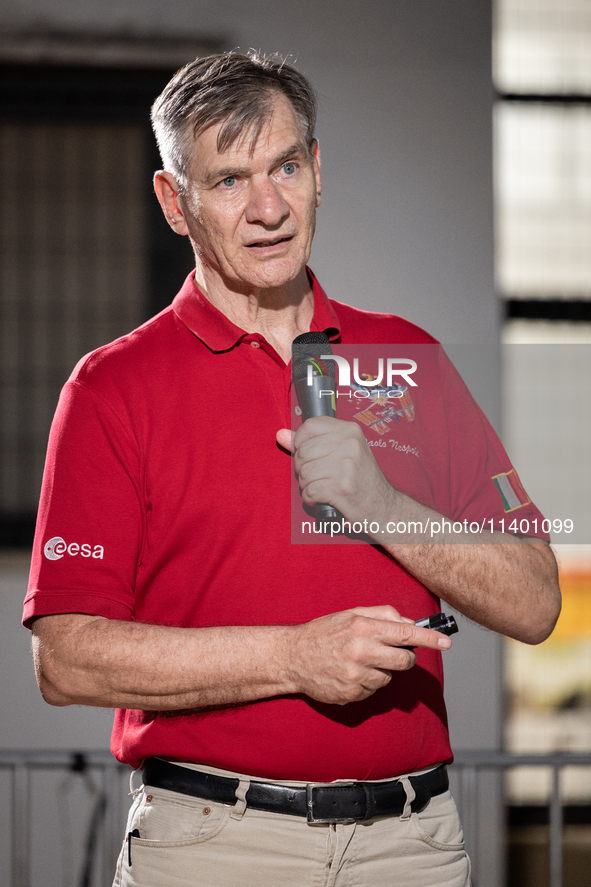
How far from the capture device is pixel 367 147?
108 inches

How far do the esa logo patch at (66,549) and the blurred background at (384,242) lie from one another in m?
1.86

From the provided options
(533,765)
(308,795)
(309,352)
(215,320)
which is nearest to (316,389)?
(309,352)

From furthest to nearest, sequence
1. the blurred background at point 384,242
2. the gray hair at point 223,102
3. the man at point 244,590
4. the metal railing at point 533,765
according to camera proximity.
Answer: the blurred background at point 384,242, the metal railing at point 533,765, the gray hair at point 223,102, the man at point 244,590

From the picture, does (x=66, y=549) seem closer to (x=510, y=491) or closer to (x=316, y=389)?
(x=316, y=389)

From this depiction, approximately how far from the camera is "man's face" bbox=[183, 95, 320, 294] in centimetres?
103

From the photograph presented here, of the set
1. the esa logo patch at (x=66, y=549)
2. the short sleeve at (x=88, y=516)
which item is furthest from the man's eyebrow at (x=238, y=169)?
the esa logo patch at (x=66, y=549)

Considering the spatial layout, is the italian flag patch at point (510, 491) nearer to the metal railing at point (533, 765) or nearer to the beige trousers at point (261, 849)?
the beige trousers at point (261, 849)

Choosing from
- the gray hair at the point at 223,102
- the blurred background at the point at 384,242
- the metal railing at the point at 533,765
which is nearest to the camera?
the gray hair at the point at 223,102

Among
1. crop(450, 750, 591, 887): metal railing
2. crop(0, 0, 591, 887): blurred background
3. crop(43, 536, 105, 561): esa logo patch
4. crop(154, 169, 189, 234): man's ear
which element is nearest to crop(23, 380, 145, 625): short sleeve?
crop(43, 536, 105, 561): esa logo patch

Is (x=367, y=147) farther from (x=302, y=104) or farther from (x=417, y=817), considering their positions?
(x=417, y=817)

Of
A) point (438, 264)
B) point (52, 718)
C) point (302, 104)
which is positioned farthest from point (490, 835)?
point (302, 104)

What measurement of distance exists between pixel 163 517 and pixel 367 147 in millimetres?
2073

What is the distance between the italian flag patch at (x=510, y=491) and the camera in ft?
3.67

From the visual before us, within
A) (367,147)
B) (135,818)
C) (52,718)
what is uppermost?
(367,147)
